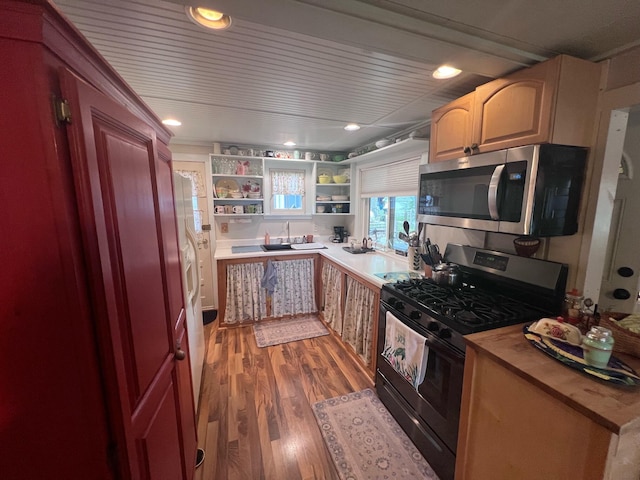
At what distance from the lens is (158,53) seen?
4.22ft

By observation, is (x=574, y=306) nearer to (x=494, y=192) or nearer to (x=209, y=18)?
(x=494, y=192)

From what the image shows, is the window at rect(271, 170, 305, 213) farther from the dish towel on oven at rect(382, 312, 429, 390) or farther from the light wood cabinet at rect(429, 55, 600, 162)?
the light wood cabinet at rect(429, 55, 600, 162)

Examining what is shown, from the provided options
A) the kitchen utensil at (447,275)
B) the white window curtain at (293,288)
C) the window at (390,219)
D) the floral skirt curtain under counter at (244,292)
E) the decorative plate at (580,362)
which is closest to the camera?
the decorative plate at (580,362)

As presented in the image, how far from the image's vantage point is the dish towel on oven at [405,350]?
59.4 inches

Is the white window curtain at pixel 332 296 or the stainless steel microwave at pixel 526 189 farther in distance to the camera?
the white window curtain at pixel 332 296

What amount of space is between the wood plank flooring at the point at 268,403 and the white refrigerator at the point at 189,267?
270 mm

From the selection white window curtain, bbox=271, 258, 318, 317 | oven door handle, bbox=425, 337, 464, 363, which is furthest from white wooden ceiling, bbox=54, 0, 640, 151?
white window curtain, bbox=271, 258, 318, 317

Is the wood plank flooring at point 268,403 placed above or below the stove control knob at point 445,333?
below

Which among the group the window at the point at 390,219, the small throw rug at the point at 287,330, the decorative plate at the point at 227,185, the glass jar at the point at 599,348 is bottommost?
the small throw rug at the point at 287,330

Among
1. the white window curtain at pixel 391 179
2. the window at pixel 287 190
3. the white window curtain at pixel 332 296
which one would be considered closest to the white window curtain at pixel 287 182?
the window at pixel 287 190

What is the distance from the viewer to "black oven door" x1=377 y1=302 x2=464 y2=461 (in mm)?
1310

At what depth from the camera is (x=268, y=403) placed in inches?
78.8

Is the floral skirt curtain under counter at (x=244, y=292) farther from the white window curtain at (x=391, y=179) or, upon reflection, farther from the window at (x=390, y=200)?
the white window curtain at (x=391, y=179)

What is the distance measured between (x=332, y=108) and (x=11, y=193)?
76.4 inches
